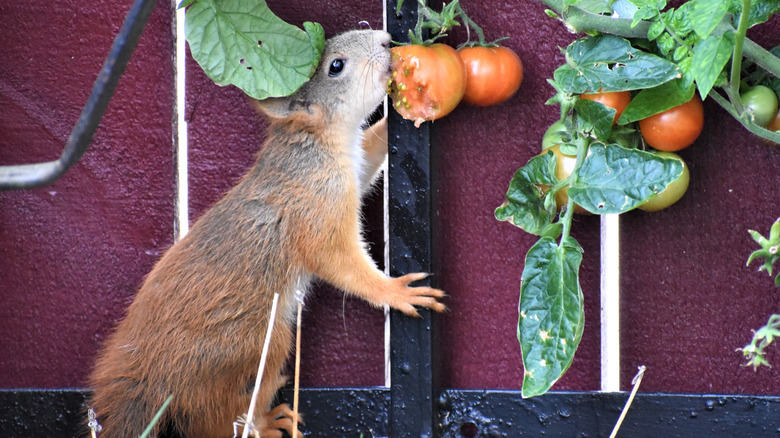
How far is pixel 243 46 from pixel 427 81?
541mm

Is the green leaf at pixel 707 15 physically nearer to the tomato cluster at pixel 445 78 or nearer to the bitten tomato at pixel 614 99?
the bitten tomato at pixel 614 99

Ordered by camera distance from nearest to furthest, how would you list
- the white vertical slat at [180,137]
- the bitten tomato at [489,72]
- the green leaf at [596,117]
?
1. the green leaf at [596,117]
2. the bitten tomato at [489,72]
3. the white vertical slat at [180,137]

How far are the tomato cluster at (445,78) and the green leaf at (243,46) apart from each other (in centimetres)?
30

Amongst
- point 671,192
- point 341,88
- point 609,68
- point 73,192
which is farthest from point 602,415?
point 73,192

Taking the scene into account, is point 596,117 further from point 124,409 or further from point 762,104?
point 124,409

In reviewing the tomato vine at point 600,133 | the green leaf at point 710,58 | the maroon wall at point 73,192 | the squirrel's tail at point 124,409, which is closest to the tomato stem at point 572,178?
the tomato vine at point 600,133

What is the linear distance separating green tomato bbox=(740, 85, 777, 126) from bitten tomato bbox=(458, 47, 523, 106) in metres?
0.64

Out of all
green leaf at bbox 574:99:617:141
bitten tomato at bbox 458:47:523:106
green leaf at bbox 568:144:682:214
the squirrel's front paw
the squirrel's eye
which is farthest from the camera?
the squirrel's eye

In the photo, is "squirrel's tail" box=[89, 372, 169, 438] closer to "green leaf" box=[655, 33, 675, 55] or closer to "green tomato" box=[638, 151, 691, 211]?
"green tomato" box=[638, 151, 691, 211]

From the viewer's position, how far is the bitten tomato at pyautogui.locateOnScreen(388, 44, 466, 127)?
213 centimetres

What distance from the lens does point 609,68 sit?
6.59ft

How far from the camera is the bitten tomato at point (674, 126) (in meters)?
2.04

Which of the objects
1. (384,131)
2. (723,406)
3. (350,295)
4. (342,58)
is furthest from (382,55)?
(723,406)

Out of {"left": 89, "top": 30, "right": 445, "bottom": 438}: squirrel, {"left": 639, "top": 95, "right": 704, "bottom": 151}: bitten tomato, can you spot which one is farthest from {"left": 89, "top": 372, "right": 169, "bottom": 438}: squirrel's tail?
{"left": 639, "top": 95, "right": 704, "bottom": 151}: bitten tomato
